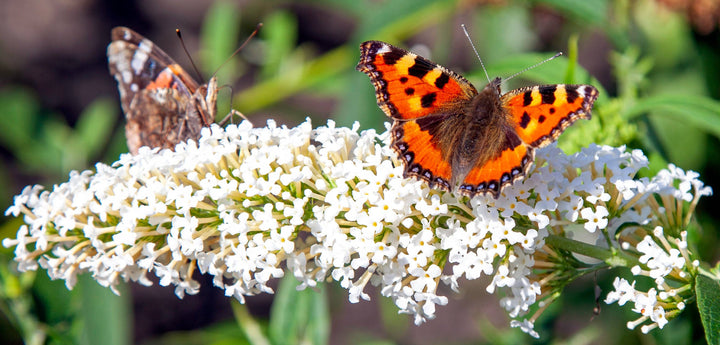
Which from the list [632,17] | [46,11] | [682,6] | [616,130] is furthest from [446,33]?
[46,11]

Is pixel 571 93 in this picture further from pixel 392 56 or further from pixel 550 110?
pixel 392 56

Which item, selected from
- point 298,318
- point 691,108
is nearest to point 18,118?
point 298,318

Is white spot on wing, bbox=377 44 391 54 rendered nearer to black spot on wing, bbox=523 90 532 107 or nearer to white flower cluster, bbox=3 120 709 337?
white flower cluster, bbox=3 120 709 337

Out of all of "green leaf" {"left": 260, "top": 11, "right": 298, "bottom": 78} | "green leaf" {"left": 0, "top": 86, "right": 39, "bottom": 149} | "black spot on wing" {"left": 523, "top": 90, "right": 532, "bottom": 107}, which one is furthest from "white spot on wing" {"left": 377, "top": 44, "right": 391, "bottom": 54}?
"green leaf" {"left": 0, "top": 86, "right": 39, "bottom": 149}

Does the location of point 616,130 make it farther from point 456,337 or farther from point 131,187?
point 456,337

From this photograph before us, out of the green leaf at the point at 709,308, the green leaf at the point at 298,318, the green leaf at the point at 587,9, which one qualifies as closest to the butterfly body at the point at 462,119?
the green leaf at the point at 709,308

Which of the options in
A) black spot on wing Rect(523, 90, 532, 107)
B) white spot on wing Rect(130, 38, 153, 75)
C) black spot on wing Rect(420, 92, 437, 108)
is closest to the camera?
black spot on wing Rect(523, 90, 532, 107)
